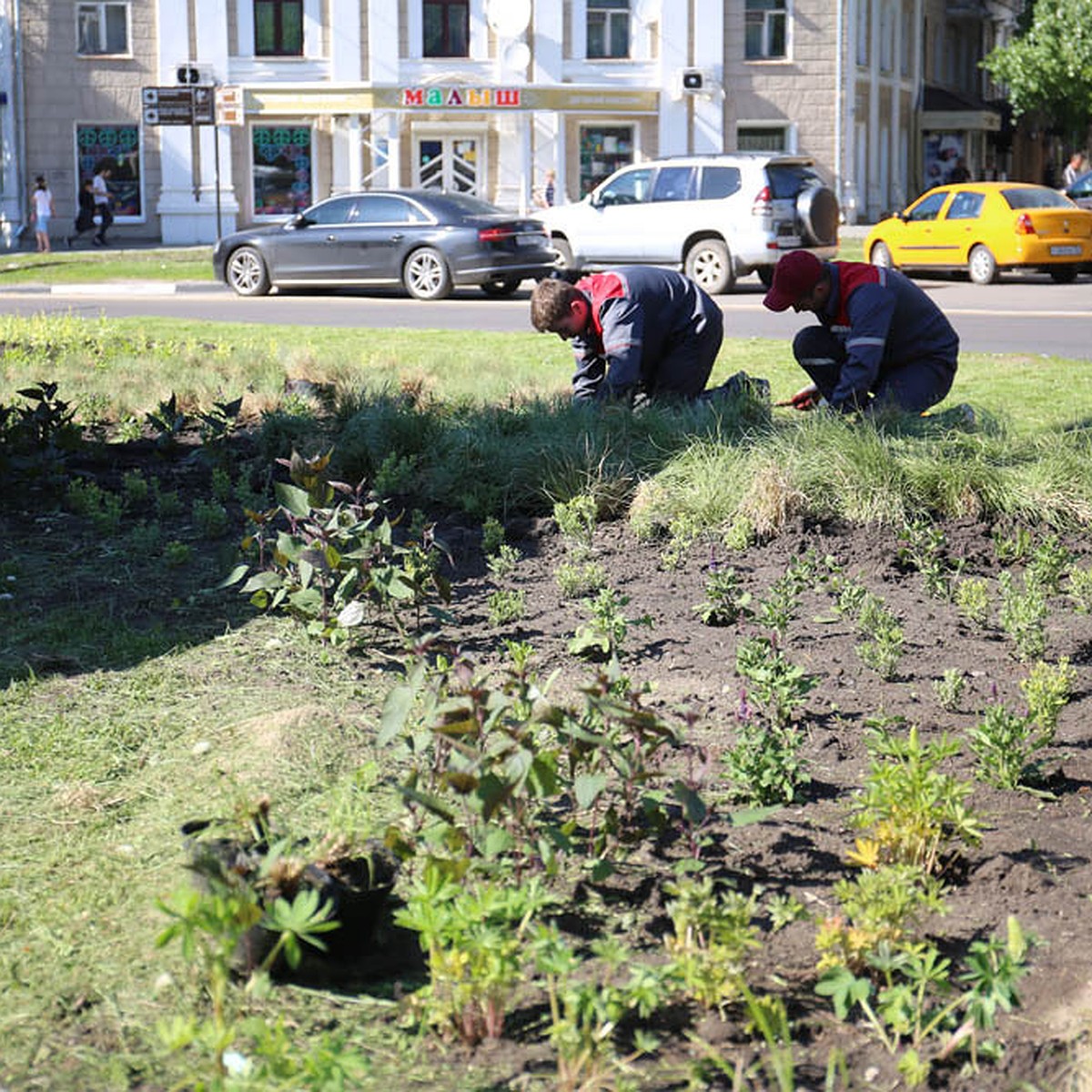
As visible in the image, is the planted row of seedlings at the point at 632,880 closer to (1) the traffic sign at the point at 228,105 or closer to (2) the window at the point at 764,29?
(1) the traffic sign at the point at 228,105

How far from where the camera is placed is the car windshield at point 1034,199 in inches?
990

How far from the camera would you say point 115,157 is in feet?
140

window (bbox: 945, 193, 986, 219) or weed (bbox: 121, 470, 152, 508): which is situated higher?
window (bbox: 945, 193, 986, 219)

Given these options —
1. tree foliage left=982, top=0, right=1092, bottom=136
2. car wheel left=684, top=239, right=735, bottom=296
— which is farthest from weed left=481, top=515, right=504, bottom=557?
tree foliage left=982, top=0, right=1092, bottom=136

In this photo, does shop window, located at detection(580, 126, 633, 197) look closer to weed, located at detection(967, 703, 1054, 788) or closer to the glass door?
the glass door

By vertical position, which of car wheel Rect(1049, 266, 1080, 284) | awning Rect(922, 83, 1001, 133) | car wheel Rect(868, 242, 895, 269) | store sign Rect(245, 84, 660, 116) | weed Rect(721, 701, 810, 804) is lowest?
weed Rect(721, 701, 810, 804)

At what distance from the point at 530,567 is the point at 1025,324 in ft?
38.0

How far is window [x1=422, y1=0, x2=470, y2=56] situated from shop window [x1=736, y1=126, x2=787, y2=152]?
733 cm

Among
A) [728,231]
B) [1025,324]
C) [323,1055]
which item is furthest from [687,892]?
[728,231]

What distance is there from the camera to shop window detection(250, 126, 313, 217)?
1681 inches

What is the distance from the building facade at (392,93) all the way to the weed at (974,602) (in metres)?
37.5

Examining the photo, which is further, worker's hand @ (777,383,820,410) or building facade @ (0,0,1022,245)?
building facade @ (0,0,1022,245)

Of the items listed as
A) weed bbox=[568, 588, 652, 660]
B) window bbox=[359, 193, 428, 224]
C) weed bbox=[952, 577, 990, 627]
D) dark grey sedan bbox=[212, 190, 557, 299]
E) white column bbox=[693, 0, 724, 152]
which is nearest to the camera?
weed bbox=[568, 588, 652, 660]

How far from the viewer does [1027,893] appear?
141 inches
